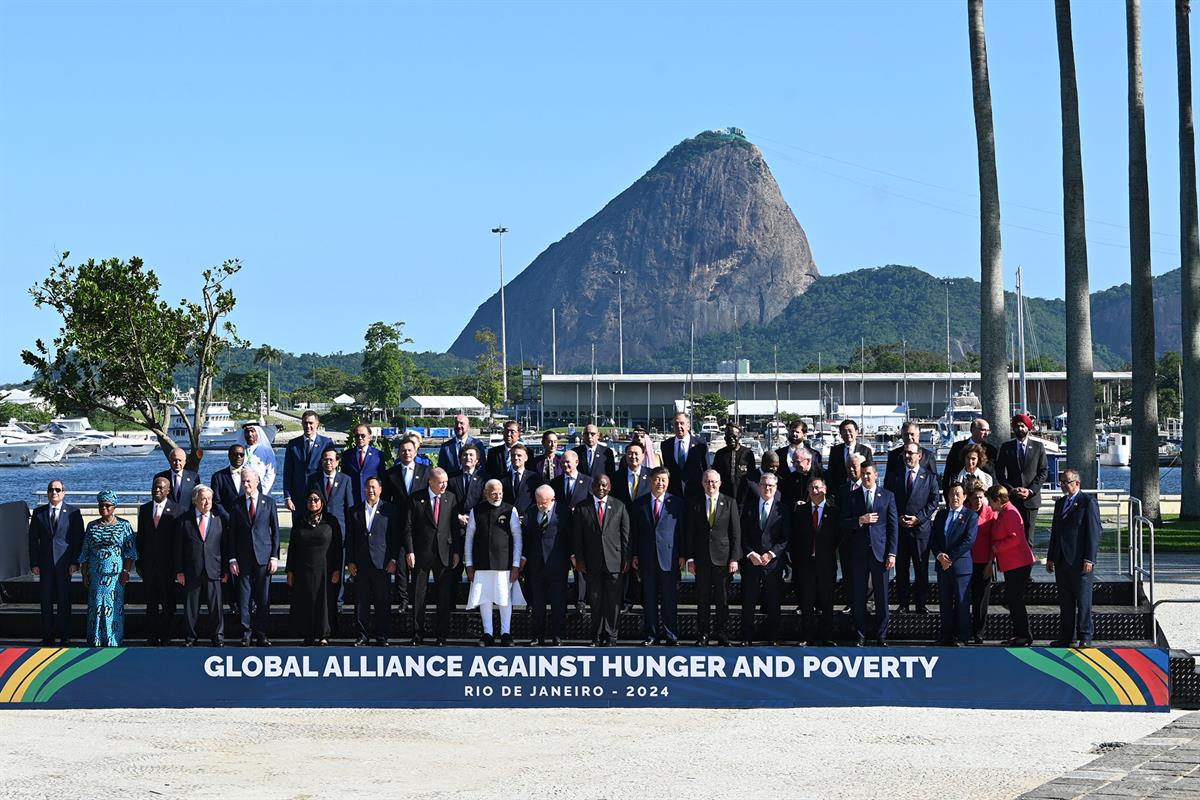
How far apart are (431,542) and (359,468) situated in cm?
126

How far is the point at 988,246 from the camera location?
21.7 meters

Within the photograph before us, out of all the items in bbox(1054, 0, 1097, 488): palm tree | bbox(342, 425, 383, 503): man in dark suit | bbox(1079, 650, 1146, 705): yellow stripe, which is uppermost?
bbox(1054, 0, 1097, 488): palm tree

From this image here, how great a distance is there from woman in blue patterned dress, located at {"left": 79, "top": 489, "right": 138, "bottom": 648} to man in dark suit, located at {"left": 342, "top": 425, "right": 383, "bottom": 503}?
217 centimetres

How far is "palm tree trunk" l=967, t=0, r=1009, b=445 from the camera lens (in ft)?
71.1

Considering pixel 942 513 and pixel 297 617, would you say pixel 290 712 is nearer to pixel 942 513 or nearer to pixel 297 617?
pixel 297 617

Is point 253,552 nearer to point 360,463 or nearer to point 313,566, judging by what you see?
point 313,566

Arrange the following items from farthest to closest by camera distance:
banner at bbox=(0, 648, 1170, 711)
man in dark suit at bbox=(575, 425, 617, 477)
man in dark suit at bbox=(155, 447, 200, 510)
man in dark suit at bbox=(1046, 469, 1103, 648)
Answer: man in dark suit at bbox=(575, 425, 617, 477) < man in dark suit at bbox=(155, 447, 200, 510) < man in dark suit at bbox=(1046, 469, 1103, 648) < banner at bbox=(0, 648, 1170, 711)

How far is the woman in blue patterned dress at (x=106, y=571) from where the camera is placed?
13.9m

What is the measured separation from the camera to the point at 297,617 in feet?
46.2

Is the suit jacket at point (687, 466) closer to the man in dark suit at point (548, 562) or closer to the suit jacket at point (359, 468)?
the man in dark suit at point (548, 562)

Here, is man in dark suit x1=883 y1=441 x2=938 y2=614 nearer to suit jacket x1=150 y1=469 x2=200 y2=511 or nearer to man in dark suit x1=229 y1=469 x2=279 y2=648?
man in dark suit x1=229 y1=469 x2=279 y2=648

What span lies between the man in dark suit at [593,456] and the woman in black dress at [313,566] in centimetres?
257

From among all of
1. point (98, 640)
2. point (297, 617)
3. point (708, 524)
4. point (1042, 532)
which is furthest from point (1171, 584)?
point (98, 640)

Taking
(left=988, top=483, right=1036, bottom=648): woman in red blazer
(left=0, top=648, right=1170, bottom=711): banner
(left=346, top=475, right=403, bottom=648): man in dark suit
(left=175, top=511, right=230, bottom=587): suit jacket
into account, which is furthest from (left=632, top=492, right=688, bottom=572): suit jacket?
(left=175, top=511, right=230, bottom=587): suit jacket
